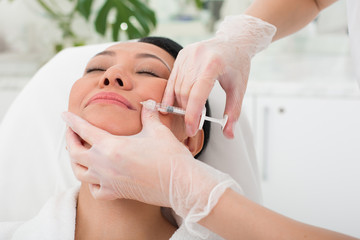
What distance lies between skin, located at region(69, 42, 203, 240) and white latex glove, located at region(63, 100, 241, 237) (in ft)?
0.37

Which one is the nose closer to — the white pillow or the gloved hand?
the gloved hand

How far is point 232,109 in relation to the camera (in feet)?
3.68

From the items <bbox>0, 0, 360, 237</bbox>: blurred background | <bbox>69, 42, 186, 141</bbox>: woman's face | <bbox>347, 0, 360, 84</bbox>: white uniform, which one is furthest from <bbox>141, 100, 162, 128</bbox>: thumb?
<bbox>0, 0, 360, 237</bbox>: blurred background

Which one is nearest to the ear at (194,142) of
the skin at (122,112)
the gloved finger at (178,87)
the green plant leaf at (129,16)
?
the skin at (122,112)

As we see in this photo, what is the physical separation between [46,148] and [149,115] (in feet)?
2.36

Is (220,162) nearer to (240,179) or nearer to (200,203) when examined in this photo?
(240,179)

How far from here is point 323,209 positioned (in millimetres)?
2209

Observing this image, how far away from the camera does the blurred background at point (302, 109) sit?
2.12 m

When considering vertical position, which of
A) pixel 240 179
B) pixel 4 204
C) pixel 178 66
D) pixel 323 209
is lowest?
pixel 323 209

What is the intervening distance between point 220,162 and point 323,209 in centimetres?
100

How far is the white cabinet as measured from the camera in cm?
211

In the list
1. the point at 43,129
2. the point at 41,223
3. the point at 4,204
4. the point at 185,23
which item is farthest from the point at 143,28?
the point at 41,223

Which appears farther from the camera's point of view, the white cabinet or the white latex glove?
the white cabinet

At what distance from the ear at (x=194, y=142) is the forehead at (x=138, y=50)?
235 mm
